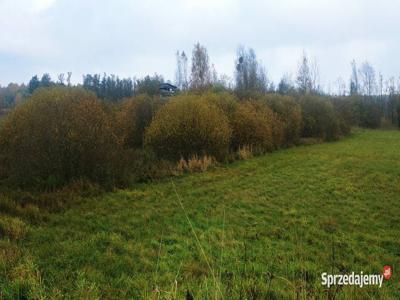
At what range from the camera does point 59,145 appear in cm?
876

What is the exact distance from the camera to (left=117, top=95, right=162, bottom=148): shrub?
1708 cm

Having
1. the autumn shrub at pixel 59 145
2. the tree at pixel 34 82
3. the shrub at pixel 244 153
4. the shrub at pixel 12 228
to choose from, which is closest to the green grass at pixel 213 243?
the shrub at pixel 12 228

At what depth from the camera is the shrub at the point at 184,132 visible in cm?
1376

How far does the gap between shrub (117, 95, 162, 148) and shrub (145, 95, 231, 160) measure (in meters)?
2.90

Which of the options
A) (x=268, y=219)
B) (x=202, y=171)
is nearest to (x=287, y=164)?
(x=202, y=171)

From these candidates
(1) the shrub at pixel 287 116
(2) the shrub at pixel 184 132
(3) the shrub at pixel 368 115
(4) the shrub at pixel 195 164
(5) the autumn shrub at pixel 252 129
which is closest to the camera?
(4) the shrub at pixel 195 164

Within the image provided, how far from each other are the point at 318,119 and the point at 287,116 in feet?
20.2

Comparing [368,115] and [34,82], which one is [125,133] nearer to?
[34,82]

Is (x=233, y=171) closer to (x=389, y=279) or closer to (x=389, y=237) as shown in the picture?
(x=389, y=237)

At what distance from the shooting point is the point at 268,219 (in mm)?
6855

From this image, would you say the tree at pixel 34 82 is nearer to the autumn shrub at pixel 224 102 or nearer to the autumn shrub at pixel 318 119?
the autumn shrub at pixel 224 102

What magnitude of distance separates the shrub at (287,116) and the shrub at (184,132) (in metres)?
10.1

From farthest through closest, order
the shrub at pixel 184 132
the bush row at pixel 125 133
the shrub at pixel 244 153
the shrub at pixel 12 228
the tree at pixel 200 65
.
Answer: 1. the tree at pixel 200 65
2. the shrub at pixel 244 153
3. the shrub at pixel 184 132
4. the bush row at pixel 125 133
5. the shrub at pixel 12 228

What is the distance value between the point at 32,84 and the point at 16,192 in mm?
45528
